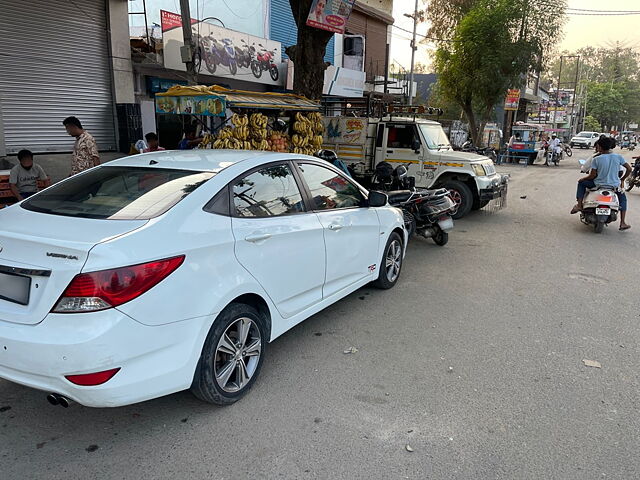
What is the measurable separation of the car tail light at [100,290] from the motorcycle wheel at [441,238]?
6.13 meters

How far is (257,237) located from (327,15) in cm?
700

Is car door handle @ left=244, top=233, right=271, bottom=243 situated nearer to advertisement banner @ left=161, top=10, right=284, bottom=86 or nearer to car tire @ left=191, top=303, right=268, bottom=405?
car tire @ left=191, top=303, right=268, bottom=405

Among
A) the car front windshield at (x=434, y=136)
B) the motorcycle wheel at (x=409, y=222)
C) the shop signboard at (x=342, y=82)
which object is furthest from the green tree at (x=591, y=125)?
the motorcycle wheel at (x=409, y=222)

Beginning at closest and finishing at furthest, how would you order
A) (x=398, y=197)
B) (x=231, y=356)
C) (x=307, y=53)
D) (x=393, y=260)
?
(x=231, y=356) < (x=393, y=260) < (x=398, y=197) < (x=307, y=53)

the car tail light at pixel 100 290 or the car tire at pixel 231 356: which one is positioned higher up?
the car tail light at pixel 100 290

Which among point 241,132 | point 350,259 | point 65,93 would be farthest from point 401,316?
point 65,93

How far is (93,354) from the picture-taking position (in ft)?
7.88

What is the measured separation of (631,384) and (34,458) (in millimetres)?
4034

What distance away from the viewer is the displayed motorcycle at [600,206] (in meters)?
8.63

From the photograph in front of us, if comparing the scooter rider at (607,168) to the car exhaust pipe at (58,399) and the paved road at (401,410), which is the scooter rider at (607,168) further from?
the car exhaust pipe at (58,399)

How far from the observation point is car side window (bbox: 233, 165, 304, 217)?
11.1 feet

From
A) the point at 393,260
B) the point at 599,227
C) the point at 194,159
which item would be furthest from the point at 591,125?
the point at 194,159

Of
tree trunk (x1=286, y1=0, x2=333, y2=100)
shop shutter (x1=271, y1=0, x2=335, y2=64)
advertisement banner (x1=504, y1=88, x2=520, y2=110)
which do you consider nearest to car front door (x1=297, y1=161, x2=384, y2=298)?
tree trunk (x1=286, y1=0, x2=333, y2=100)

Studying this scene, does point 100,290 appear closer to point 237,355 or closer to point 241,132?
point 237,355
